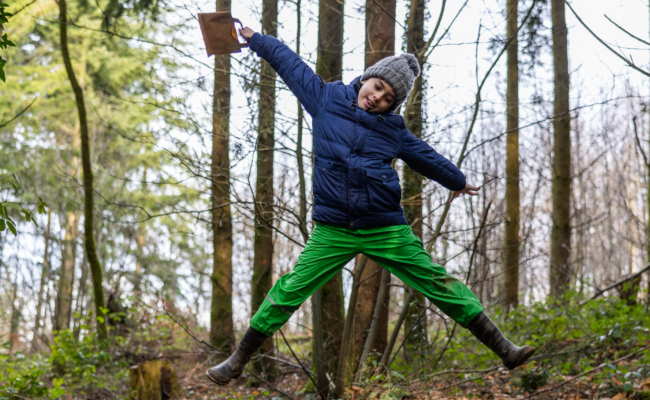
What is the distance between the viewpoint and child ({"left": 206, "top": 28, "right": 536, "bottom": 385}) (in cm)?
309

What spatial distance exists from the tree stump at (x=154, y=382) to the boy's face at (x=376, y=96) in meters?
Answer: 4.71

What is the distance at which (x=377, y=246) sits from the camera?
3.17m

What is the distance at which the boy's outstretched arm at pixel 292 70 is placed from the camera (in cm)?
327

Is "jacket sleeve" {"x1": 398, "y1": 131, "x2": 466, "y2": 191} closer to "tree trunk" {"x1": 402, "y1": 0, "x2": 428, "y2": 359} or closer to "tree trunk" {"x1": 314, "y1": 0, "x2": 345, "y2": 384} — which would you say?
"tree trunk" {"x1": 402, "y1": 0, "x2": 428, "y2": 359}

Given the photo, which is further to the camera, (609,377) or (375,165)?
(609,377)

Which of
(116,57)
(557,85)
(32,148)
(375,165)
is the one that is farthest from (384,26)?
(32,148)

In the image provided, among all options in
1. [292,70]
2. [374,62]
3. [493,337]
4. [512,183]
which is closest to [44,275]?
[512,183]

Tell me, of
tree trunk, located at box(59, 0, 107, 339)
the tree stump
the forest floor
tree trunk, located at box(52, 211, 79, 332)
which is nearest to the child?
the forest floor

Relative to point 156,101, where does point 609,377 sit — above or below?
below

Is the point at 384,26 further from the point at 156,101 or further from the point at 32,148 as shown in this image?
the point at 32,148

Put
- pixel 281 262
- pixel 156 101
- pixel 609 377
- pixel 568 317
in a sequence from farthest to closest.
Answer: pixel 281 262
pixel 568 317
pixel 156 101
pixel 609 377

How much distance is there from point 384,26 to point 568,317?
13.1 feet

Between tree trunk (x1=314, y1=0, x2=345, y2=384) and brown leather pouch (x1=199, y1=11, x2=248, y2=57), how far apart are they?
1656 mm

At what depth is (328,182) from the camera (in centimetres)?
316
